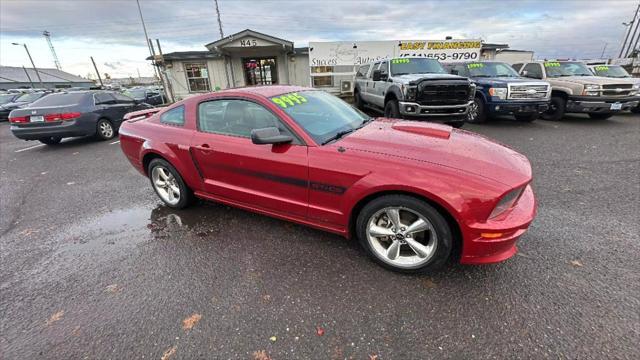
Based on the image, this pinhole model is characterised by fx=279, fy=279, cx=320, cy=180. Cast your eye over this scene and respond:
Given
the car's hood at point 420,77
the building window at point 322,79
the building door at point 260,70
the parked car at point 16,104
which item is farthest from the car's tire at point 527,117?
the parked car at point 16,104

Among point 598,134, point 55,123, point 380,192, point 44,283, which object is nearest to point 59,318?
point 44,283

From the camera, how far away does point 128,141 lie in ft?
12.3

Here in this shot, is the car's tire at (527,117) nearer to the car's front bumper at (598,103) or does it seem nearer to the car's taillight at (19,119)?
the car's front bumper at (598,103)

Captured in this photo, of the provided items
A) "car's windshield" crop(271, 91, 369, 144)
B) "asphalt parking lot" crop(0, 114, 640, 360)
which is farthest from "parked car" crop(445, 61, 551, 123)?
"car's windshield" crop(271, 91, 369, 144)

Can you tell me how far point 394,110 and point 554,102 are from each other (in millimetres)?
5230

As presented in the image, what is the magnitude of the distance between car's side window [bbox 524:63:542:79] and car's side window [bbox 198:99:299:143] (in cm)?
991

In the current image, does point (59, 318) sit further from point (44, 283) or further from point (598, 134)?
point (598, 134)

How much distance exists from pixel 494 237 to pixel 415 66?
22.9ft

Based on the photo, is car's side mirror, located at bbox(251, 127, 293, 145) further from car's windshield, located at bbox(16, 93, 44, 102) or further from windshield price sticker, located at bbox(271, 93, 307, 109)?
car's windshield, located at bbox(16, 93, 44, 102)

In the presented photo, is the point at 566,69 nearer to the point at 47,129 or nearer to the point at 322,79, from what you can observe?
the point at 322,79

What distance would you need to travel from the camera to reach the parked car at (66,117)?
723cm

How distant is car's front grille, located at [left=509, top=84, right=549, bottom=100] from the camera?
729cm

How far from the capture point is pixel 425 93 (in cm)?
658

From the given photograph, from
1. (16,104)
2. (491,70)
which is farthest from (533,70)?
(16,104)
